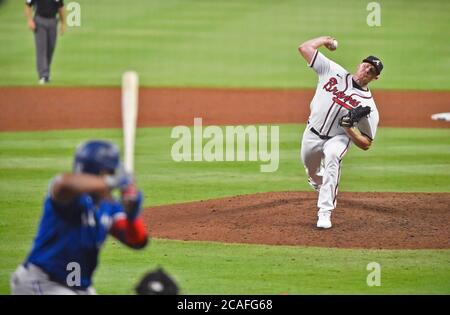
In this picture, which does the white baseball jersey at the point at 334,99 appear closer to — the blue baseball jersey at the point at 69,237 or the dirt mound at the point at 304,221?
the dirt mound at the point at 304,221

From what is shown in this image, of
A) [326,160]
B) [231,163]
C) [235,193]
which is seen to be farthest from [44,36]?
[326,160]

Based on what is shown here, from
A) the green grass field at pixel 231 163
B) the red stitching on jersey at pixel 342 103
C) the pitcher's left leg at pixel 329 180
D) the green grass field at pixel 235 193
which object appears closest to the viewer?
the green grass field at pixel 235 193

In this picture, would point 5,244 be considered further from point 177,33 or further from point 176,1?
point 176,1

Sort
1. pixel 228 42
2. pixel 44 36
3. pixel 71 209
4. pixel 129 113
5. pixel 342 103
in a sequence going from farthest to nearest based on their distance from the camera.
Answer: pixel 228 42 → pixel 44 36 → pixel 342 103 → pixel 129 113 → pixel 71 209

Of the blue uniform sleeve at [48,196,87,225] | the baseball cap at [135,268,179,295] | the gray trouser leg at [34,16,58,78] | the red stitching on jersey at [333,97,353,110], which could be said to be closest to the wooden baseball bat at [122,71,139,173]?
the blue uniform sleeve at [48,196,87,225]

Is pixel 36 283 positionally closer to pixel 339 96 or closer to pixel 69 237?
pixel 69 237

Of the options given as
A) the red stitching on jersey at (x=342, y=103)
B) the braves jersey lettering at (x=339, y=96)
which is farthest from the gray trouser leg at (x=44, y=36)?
the red stitching on jersey at (x=342, y=103)

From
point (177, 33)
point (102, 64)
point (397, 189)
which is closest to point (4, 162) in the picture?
point (397, 189)
